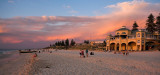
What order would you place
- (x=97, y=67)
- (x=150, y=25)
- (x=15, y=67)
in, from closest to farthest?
(x=97, y=67) → (x=15, y=67) → (x=150, y=25)

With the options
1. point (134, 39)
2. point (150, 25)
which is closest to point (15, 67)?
point (134, 39)

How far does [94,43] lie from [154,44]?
4789cm

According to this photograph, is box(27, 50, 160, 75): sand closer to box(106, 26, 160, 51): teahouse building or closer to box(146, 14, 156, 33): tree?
box(106, 26, 160, 51): teahouse building

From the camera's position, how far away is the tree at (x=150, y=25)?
5782 centimetres

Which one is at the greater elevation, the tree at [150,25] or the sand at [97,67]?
the tree at [150,25]

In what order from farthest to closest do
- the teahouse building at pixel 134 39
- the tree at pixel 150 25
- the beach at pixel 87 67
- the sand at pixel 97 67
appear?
1. the tree at pixel 150 25
2. the teahouse building at pixel 134 39
3. the beach at pixel 87 67
4. the sand at pixel 97 67

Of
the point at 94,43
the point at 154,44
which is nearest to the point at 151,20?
the point at 154,44

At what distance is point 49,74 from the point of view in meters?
10.6

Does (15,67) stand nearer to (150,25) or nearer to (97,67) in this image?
(97,67)

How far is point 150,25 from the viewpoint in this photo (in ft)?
191

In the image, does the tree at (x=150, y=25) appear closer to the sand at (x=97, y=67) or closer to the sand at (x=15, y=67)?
the sand at (x=97, y=67)

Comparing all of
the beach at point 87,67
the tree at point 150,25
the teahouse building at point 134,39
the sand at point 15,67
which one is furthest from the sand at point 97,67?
the tree at point 150,25

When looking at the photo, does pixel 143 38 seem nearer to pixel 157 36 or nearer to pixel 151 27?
pixel 157 36

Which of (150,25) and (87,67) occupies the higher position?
(150,25)
